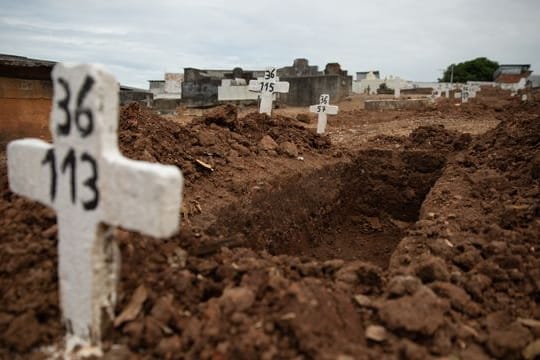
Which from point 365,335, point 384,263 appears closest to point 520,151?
point 384,263

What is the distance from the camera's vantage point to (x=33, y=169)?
2.05 meters

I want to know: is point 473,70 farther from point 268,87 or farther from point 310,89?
point 268,87

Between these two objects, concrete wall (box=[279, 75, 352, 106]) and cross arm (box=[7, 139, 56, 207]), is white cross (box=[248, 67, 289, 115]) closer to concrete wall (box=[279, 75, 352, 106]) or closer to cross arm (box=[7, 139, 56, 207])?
cross arm (box=[7, 139, 56, 207])

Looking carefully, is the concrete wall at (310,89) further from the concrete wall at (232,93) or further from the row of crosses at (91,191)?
the row of crosses at (91,191)

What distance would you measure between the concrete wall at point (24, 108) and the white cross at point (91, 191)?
14.5 ft

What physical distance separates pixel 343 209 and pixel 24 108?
4.90 meters

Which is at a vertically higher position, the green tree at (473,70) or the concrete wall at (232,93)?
the green tree at (473,70)

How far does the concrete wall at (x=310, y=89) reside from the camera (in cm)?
1919

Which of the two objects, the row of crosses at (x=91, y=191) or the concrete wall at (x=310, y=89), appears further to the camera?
the concrete wall at (x=310, y=89)

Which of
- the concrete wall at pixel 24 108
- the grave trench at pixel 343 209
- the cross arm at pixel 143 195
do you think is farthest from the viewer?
the concrete wall at pixel 24 108

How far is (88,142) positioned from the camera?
1.77 metres

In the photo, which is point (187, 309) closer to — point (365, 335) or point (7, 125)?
point (365, 335)

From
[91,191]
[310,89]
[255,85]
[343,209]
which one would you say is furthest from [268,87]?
[310,89]

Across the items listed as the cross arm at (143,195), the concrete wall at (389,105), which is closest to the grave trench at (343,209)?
the cross arm at (143,195)
